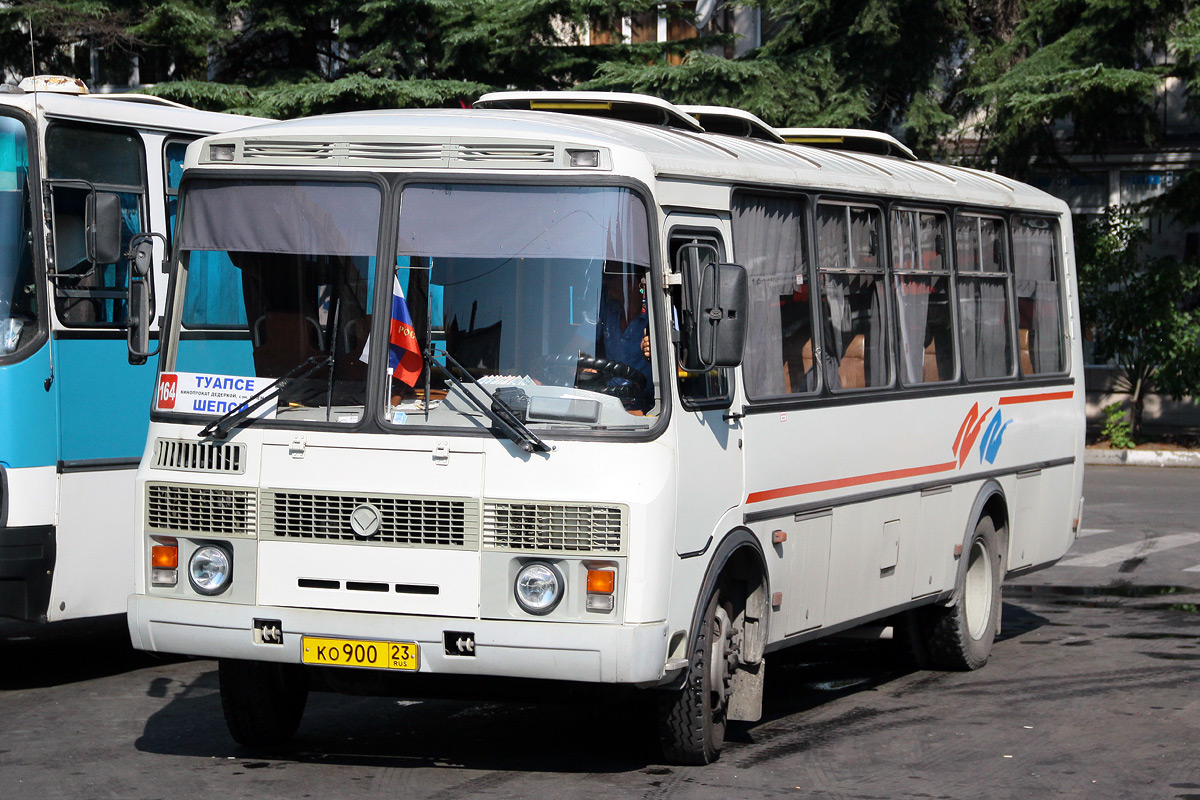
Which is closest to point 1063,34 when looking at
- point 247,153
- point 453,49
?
point 453,49

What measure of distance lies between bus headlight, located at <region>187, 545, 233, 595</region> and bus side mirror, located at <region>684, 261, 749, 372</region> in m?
2.07

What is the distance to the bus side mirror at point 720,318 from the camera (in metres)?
6.99

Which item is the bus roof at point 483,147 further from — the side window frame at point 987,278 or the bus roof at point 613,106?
the side window frame at point 987,278

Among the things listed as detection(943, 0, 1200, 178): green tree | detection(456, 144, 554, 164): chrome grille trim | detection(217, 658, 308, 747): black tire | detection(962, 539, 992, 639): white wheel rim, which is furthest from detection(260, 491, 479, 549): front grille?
Result: detection(943, 0, 1200, 178): green tree

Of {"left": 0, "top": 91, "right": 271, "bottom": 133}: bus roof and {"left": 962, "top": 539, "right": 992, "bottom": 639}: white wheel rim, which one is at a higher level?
{"left": 0, "top": 91, "right": 271, "bottom": 133}: bus roof

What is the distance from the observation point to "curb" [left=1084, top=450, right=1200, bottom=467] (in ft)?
78.0

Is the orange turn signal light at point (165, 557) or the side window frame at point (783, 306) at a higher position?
the side window frame at point (783, 306)

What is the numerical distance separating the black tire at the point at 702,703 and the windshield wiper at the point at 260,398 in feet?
6.25

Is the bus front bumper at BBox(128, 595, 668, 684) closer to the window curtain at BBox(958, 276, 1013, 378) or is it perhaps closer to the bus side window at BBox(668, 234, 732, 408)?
the bus side window at BBox(668, 234, 732, 408)

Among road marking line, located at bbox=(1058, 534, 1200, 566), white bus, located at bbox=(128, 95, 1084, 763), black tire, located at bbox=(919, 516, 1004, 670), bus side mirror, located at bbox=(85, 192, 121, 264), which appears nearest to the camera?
white bus, located at bbox=(128, 95, 1084, 763)

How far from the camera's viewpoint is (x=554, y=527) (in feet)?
22.2

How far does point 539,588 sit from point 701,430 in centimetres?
102

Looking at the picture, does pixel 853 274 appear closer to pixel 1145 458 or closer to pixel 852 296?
pixel 852 296

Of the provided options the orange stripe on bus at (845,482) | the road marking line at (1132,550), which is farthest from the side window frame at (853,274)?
the road marking line at (1132,550)
